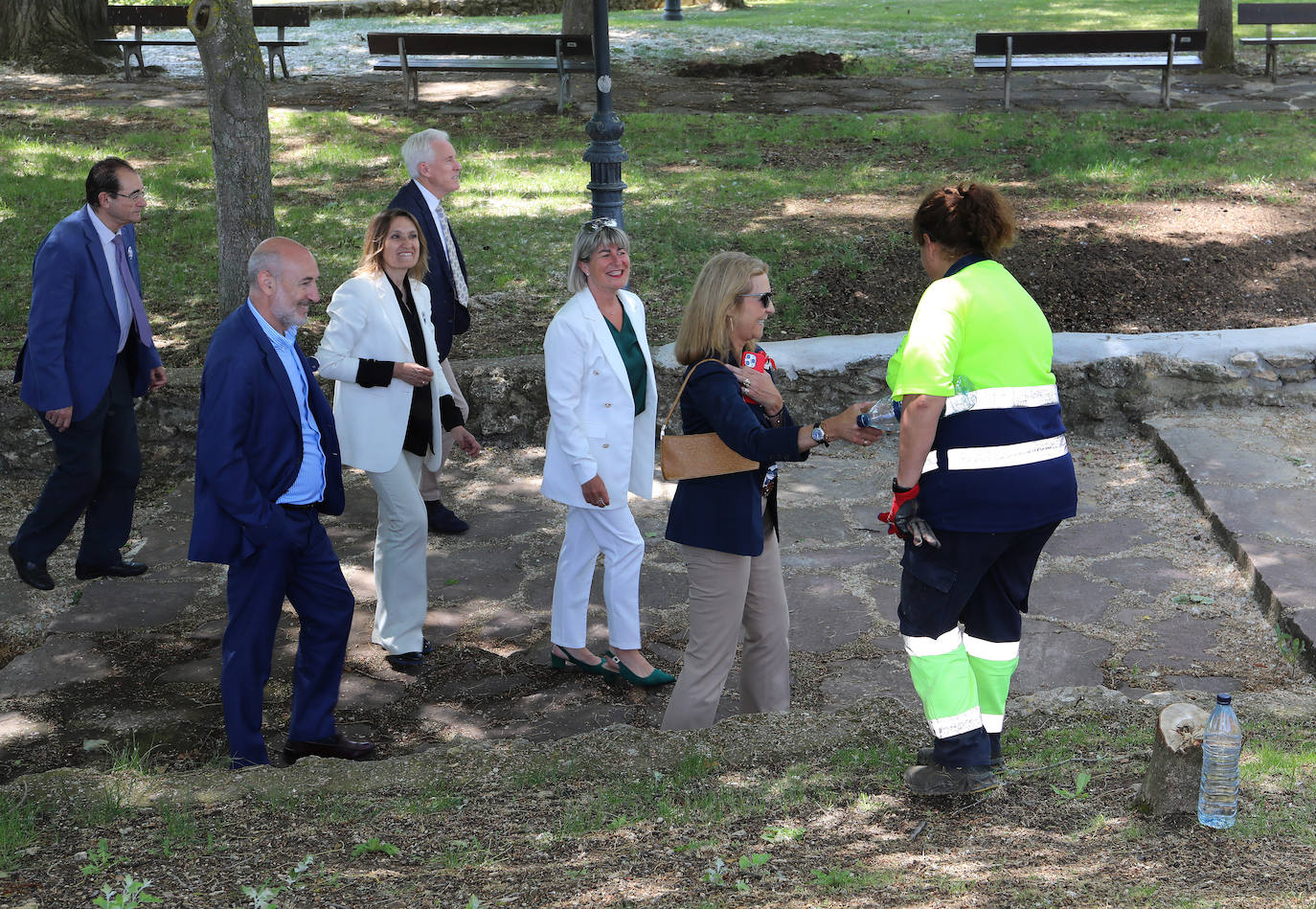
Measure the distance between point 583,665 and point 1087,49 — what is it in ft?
38.9

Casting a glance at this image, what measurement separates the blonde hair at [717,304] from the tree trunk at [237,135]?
480 centimetres

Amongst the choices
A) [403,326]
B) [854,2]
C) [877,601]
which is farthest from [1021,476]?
[854,2]

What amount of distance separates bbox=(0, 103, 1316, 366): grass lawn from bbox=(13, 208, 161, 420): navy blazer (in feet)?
8.77

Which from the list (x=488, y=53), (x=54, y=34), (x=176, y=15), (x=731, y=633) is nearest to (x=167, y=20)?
(x=176, y=15)

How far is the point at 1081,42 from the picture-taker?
570 inches

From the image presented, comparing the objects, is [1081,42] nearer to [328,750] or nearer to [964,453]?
[964,453]

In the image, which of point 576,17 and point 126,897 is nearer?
point 126,897

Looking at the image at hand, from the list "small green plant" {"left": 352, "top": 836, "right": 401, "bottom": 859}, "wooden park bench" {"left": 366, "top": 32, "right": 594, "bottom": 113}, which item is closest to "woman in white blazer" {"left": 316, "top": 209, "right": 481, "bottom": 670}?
"small green plant" {"left": 352, "top": 836, "right": 401, "bottom": 859}

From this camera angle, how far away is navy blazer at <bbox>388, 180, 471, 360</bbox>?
5.98m

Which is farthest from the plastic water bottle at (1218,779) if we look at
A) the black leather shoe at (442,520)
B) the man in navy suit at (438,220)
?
the black leather shoe at (442,520)

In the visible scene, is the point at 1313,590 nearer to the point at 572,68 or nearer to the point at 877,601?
the point at 877,601

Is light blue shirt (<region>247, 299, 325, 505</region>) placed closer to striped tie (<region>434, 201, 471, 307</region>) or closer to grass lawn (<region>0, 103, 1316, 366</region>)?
striped tie (<region>434, 201, 471, 307</region>)

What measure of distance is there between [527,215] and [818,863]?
27.2ft

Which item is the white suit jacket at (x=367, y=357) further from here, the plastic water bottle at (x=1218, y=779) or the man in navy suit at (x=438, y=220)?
the plastic water bottle at (x=1218, y=779)
